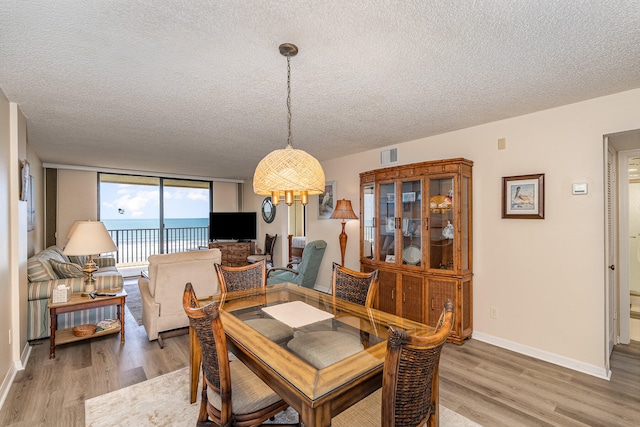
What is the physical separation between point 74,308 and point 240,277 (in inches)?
68.9

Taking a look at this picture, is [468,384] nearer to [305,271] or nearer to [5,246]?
[305,271]

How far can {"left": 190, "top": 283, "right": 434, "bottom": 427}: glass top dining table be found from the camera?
48.1 inches

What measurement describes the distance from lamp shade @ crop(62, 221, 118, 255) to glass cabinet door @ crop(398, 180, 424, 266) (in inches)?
123

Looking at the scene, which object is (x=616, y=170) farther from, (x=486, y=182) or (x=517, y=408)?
(x=517, y=408)

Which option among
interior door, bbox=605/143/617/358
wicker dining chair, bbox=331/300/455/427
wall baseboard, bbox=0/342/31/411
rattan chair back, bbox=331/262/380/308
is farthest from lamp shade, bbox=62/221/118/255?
interior door, bbox=605/143/617/358

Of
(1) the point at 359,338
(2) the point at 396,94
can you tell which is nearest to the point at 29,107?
(2) the point at 396,94

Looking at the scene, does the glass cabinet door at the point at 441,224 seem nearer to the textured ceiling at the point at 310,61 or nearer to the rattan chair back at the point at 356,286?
the textured ceiling at the point at 310,61

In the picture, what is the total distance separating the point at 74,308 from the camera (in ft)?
9.89

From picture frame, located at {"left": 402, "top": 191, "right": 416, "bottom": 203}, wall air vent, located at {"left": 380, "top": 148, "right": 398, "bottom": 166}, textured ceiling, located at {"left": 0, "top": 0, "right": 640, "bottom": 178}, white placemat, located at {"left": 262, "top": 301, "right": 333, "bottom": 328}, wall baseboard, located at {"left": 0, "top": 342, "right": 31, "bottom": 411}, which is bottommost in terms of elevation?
wall baseboard, located at {"left": 0, "top": 342, "right": 31, "bottom": 411}

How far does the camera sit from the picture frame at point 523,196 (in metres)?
2.89

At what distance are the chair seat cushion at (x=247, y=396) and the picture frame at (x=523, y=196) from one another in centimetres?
279

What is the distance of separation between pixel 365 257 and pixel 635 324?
3297mm

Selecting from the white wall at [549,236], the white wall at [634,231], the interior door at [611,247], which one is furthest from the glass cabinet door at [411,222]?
the white wall at [634,231]

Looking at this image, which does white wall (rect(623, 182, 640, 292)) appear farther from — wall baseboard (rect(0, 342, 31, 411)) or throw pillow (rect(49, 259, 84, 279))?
throw pillow (rect(49, 259, 84, 279))
